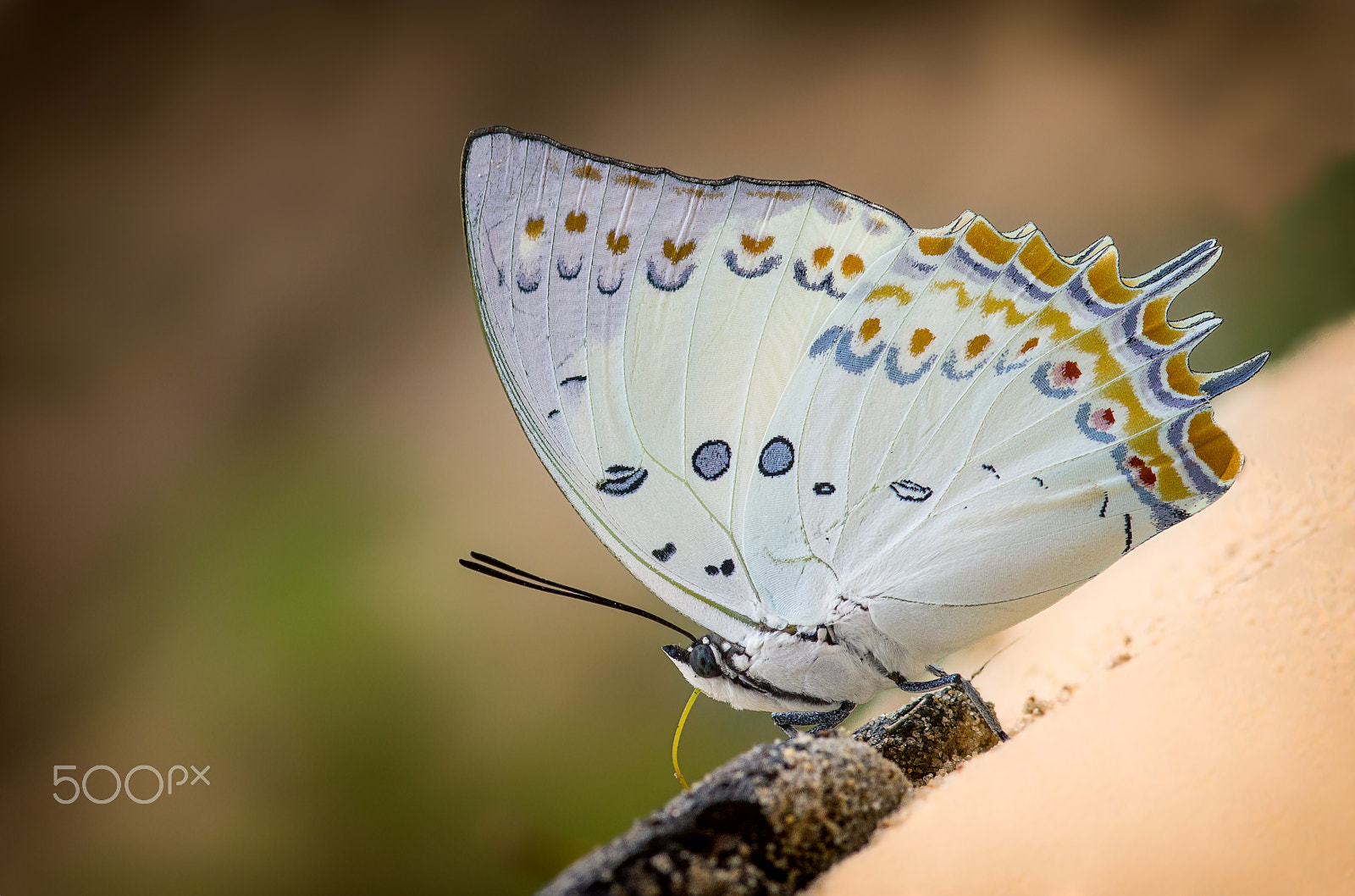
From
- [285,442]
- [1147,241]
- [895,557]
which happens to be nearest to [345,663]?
[285,442]

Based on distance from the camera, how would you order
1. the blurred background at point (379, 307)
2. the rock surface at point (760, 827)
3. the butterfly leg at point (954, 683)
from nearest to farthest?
the rock surface at point (760, 827) → the butterfly leg at point (954, 683) → the blurred background at point (379, 307)

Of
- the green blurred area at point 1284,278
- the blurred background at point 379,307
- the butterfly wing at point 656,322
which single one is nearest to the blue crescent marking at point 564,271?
the butterfly wing at point 656,322

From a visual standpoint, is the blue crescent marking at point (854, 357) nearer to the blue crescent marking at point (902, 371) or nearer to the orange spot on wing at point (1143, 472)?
the blue crescent marking at point (902, 371)

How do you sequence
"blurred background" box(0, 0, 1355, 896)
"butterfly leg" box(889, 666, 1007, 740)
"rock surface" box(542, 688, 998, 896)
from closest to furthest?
"rock surface" box(542, 688, 998, 896) → "butterfly leg" box(889, 666, 1007, 740) → "blurred background" box(0, 0, 1355, 896)

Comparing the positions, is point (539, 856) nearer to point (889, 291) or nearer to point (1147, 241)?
point (889, 291)

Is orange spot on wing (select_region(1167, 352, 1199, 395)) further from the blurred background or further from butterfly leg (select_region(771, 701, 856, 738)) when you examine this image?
the blurred background

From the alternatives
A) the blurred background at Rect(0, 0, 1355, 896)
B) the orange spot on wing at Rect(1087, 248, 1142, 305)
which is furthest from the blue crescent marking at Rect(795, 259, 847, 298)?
the blurred background at Rect(0, 0, 1355, 896)
